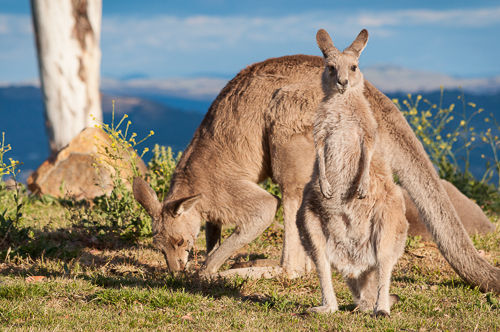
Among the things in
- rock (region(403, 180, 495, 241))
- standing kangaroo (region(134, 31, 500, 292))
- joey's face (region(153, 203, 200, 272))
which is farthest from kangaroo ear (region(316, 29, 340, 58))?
rock (region(403, 180, 495, 241))

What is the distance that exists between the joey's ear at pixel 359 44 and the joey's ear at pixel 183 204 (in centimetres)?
184

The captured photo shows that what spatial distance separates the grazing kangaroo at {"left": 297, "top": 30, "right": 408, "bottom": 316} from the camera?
12.6ft

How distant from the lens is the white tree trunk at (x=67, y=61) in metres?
9.99

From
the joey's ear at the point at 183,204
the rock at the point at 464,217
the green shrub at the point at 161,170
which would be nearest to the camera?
the joey's ear at the point at 183,204

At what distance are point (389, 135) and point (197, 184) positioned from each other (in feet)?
5.79

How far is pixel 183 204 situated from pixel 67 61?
20.7ft

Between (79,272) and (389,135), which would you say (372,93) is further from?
(79,272)

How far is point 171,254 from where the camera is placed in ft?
16.6

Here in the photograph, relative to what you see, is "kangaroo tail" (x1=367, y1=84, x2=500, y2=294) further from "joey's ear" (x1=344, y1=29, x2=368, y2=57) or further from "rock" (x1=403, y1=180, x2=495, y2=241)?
"rock" (x1=403, y1=180, x2=495, y2=241)

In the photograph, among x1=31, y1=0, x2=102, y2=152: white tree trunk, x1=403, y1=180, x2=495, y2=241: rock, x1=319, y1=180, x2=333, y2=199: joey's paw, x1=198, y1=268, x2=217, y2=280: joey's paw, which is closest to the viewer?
x1=319, y1=180, x2=333, y2=199: joey's paw

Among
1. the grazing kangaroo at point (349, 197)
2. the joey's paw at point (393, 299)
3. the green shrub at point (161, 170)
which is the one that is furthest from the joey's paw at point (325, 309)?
the green shrub at point (161, 170)

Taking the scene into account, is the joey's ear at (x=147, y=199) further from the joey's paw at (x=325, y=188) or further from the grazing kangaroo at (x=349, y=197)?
the joey's paw at (x=325, y=188)

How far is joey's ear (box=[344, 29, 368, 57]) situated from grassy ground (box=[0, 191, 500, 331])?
5.90ft

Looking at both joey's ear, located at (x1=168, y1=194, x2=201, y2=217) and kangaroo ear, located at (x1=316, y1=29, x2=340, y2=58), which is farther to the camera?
joey's ear, located at (x1=168, y1=194, x2=201, y2=217)
